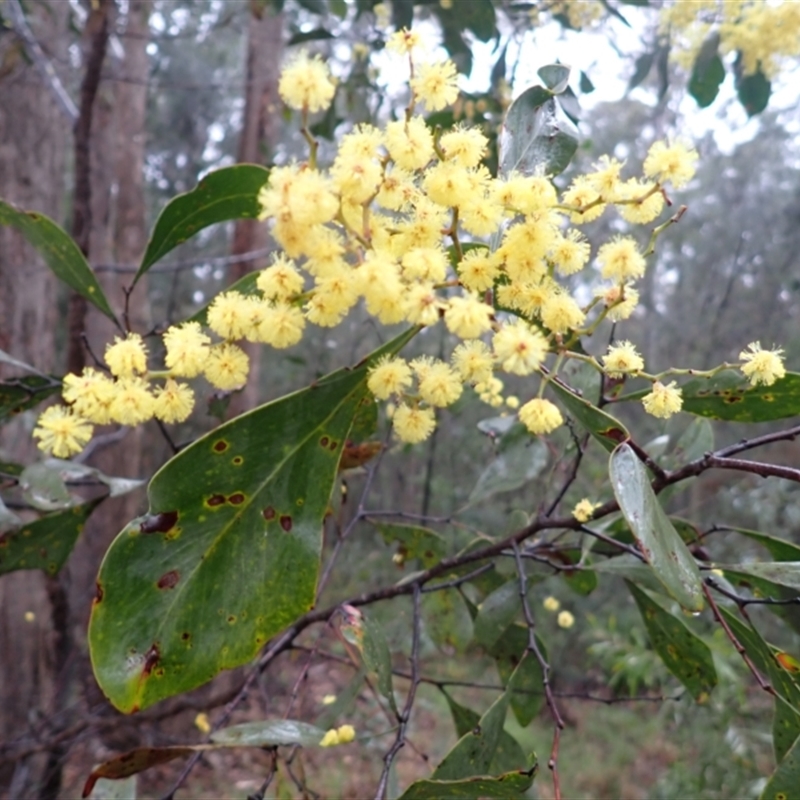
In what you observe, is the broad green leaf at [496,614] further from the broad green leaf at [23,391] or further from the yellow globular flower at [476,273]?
the broad green leaf at [23,391]

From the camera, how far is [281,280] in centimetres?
55

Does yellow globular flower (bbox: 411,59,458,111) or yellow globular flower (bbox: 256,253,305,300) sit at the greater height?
yellow globular flower (bbox: 411,59,458,111)

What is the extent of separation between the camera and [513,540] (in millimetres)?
958

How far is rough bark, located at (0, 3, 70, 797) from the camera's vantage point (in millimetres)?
2236

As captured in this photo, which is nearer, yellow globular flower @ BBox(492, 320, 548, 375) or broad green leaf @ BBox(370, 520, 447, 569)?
yellow globular flower @ BBox(492, 320, 548, 375)

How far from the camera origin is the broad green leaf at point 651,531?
50cm

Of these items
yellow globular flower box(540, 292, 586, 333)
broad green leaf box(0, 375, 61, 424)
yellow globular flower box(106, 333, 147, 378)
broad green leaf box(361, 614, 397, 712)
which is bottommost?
broad green leaf box(361, 614, 397, 712)

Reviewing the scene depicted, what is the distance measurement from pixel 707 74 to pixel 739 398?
97cm

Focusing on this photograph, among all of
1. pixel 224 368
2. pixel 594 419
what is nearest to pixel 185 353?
pixel 224 368

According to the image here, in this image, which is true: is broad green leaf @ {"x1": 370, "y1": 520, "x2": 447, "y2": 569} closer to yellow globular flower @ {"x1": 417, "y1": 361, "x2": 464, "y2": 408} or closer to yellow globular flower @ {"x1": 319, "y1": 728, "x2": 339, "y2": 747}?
yellow globular flower @ {"x1": 319, "y1": 728, "x2": 339, "y2": 747}

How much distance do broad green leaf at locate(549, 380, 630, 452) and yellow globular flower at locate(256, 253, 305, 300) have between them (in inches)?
9.7

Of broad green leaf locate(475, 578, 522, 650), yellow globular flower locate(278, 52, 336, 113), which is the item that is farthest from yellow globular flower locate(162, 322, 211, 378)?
broad green leaf locate(475, 578, 522, 650)

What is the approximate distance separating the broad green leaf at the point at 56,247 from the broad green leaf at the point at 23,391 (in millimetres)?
158

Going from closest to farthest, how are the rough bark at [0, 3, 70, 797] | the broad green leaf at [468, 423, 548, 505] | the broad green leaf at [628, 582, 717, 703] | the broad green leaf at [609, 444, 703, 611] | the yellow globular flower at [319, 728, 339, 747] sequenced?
1. the broad green leaf at [609, 444, 703, 611]
2. the yellow globular flower at [319, 728, 339, 747]
3. the broad green leaf at [628, 582, 717, 703]
4. the broad green leaf at [468, 423, 548, 505]
5. the rough bark at [0, 3, 70, 797]
